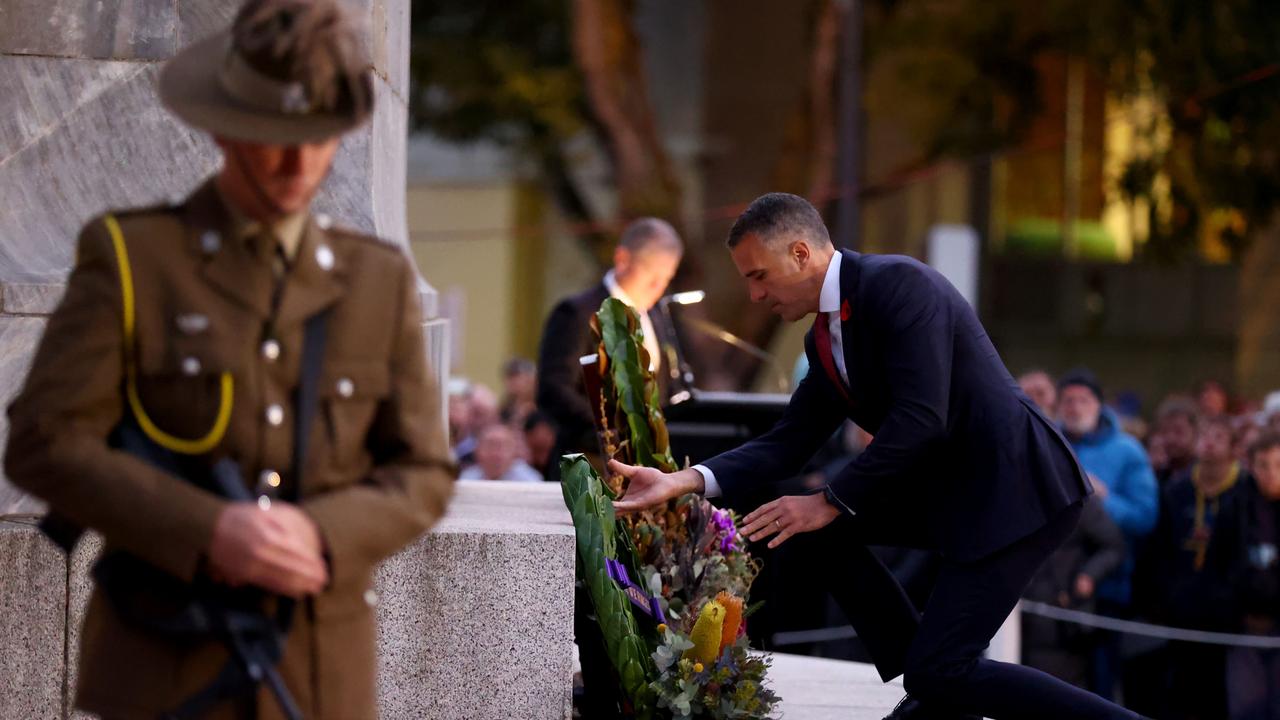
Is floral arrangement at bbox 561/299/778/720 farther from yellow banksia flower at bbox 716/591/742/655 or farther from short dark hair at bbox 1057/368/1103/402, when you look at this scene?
short dark hair at bbox 1057/368/1103/402

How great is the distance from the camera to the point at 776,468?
618 centimetres

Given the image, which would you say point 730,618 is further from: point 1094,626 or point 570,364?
point 1094,626

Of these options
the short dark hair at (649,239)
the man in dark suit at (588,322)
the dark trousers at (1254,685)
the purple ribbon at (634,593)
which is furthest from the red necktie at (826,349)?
the dark trousers at (1254,685)

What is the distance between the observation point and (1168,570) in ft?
33.9

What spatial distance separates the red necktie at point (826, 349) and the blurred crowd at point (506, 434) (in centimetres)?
279

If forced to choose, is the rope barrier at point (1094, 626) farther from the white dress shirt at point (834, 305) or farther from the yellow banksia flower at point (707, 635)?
the white dress shirt at point (834, 305)

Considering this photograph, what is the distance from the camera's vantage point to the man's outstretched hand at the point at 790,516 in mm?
5719

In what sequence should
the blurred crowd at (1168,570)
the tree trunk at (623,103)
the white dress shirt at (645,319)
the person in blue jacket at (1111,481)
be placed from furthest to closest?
the tree trunk at (623,103) → the person in blue jacket at (1111,481) → the blurred crowd at (1168,570) → the white dress shirt at (645,319)

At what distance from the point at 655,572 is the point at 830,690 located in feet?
4.50

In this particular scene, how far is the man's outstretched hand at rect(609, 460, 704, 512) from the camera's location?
6.01 meters

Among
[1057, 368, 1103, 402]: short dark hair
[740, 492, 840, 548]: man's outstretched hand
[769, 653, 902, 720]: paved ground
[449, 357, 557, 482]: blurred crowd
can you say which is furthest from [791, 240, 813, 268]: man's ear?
[1057, 368, 1103, 402]: short dark hair

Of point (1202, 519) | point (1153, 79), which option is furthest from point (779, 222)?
point (1153, 79)

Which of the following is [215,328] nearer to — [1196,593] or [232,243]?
[232,243]

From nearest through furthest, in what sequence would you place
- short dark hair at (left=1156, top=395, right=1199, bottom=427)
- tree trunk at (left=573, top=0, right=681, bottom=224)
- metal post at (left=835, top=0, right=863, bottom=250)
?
short dark hair at (left=1156, top=395, right=1199, bottom=427) → metal post at (left=835, top=0, right=863, bottom=250) → tree trunk at (left=573, top=0, right=681, bottom=224)
